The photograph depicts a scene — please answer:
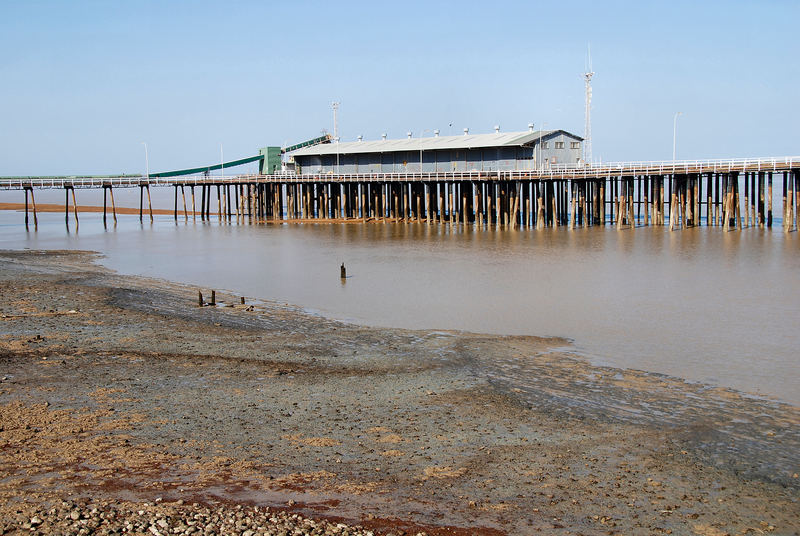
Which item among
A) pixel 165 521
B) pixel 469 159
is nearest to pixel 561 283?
pixel 165 521

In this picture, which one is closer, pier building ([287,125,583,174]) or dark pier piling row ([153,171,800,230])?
dark pier piling row ([153,171,800,230])

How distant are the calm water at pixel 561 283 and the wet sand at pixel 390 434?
241 centimetres

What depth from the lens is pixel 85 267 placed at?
33.9 metres

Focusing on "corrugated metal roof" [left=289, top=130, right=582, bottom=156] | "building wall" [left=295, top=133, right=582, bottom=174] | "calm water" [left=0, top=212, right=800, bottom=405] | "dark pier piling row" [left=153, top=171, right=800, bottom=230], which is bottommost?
"calm water" [left=0, top=212, right=800, bottom=405]

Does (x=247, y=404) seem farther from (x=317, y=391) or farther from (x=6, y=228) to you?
(x=6, y=228)

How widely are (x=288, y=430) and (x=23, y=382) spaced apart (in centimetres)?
498

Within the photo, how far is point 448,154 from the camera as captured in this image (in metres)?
60.8

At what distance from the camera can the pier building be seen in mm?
56375

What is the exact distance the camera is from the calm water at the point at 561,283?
1719 centimetres

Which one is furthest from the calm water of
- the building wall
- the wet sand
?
the building wall

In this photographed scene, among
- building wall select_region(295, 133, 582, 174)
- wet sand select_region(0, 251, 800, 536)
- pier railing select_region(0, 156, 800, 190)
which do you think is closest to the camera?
wet sand select_region(0, 251, 800, 536)

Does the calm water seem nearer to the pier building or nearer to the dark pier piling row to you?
the dark pier piling row

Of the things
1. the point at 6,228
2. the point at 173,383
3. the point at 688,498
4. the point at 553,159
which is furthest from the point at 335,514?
the point at 6,228

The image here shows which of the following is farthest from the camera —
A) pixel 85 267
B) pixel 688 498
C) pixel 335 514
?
pixel 85 267
